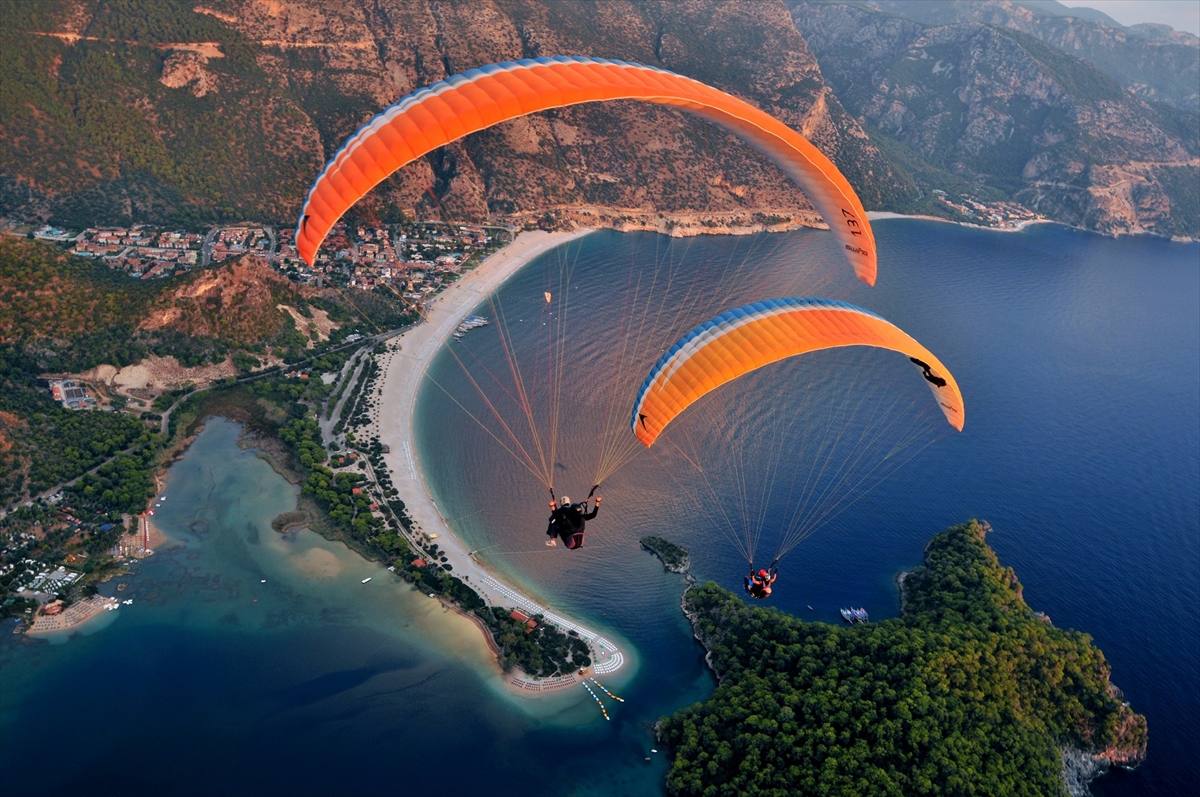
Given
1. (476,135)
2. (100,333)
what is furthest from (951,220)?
(100,333)

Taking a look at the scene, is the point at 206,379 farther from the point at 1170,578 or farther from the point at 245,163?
the point at 1170,578

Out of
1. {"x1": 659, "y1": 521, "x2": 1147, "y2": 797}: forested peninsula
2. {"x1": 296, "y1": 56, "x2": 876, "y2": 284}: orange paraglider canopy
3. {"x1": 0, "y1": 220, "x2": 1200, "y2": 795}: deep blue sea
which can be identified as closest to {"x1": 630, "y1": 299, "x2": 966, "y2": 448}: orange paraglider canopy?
{"x1": 296, "y1": 56, "x2": 876, "y2": 284}: orange paraglider canopy

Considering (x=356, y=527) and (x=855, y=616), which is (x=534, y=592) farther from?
(x=855, y=616)

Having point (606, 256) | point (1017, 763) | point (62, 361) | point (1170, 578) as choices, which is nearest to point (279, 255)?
point (62, 361)

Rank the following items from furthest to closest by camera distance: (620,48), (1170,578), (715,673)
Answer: (620,48), (1170,578), (715,673)

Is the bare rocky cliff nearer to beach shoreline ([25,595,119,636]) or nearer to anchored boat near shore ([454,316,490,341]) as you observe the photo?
anchored boat near shore ([454,316,490,341])
